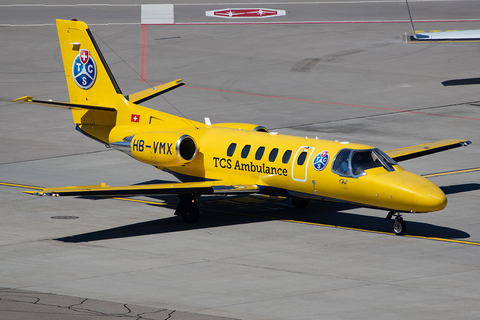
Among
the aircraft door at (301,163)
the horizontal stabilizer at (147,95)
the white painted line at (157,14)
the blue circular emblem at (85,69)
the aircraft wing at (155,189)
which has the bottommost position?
the aircraft wing at (155,189)

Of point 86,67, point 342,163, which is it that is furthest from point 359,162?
point 86,67

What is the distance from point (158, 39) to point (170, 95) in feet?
47.1

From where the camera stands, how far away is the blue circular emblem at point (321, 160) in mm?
21688

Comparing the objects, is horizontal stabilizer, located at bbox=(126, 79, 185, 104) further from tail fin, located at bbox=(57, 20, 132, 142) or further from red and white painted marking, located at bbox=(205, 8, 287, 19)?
red and white painted marking, located at bbox=(205, 8, 287, 19)

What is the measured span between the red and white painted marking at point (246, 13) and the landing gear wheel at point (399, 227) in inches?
1884

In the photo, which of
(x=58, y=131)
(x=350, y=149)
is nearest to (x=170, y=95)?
(x=58, y=131)

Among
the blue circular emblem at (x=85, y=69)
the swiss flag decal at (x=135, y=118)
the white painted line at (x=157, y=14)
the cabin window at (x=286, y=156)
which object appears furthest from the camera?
the white painted line at (x=157, y=14)

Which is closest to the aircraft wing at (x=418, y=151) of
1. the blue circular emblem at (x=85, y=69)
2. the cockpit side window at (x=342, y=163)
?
the cockpit side window at (x=342, y=163)

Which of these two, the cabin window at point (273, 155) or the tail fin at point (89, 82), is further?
the tail fin at point (89, 82)

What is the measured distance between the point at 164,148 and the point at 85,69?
5406 mm

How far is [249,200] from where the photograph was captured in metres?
25.9

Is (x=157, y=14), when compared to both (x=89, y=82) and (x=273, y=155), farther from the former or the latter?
(x=273, y=155)

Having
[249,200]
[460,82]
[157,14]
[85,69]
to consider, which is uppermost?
[157,14]

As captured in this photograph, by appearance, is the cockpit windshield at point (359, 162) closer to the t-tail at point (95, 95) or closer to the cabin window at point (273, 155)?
the cabin window at point (273, 155)
